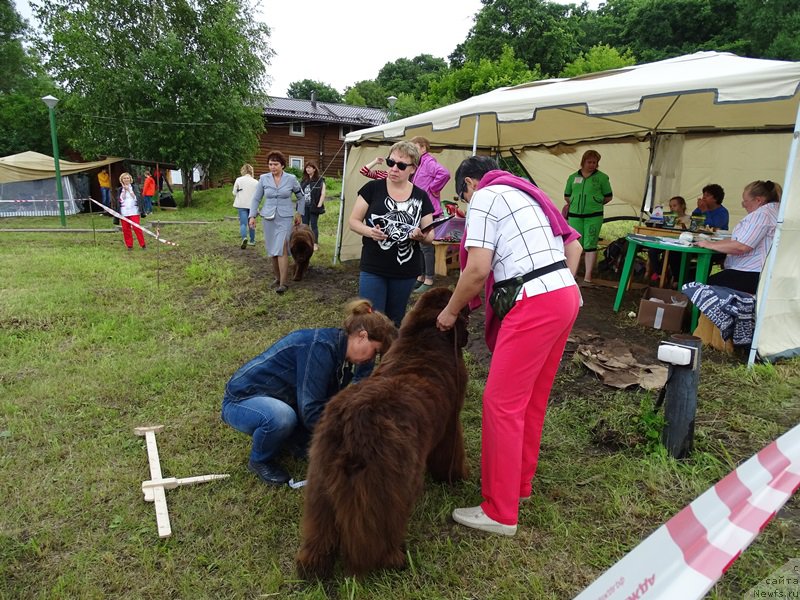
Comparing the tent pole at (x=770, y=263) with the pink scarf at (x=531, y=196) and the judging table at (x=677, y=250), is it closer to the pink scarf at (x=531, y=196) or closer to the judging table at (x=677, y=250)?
the judging table at (x=677, y=250)

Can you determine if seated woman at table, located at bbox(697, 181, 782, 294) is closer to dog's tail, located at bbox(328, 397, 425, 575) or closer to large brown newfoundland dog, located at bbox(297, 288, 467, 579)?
large brown newfoundland dog, located at bbox(297, 288, 467, 579)

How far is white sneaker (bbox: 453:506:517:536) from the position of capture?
239 centimetres

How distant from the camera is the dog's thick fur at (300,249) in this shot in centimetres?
746

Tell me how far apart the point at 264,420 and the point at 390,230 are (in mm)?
1680

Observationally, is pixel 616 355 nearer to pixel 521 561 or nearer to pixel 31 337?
pixel 521 561

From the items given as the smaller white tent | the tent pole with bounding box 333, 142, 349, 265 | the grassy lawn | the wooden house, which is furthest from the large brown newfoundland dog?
the wooden house

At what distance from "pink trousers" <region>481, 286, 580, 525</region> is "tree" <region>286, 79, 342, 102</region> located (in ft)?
227

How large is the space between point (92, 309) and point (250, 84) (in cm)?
1974

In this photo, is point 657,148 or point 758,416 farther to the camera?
point 657,148

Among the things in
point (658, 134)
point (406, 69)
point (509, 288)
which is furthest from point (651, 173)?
point (406, 69)

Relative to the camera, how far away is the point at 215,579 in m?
2.20

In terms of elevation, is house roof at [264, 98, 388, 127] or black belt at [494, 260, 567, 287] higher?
house roof at [264, 98, 388, 127]

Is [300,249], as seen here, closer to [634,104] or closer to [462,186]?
[634,104]

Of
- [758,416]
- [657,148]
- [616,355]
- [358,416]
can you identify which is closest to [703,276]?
[616,355]
